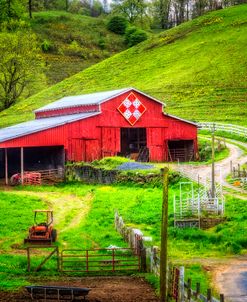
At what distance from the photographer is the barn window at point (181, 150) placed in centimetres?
6022

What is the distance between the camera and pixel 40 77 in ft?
353

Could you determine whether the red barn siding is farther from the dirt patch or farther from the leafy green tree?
the leafy green tree

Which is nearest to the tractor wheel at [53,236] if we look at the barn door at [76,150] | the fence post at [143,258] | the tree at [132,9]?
the fence post at [143,258]

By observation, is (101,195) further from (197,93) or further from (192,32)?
(192,32)

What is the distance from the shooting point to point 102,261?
2627 centimetres

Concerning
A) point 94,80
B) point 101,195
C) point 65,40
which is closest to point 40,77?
point 94,80

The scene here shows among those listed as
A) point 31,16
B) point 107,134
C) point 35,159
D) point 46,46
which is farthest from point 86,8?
point 35,159

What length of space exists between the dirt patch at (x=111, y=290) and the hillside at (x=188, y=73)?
4959 cm

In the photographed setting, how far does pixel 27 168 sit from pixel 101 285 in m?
33.5

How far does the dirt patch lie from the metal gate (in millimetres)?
1102

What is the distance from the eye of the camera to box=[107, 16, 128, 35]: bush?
140875mm

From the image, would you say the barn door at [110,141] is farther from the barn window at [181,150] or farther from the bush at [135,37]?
the bush at [135,37]

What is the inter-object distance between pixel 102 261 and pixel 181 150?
35.8m

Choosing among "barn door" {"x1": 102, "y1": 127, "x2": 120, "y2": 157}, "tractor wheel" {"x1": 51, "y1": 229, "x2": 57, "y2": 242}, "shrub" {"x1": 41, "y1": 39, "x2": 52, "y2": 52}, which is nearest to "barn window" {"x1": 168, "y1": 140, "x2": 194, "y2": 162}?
"barn door" {"x1": 102, "y1": 127, "x2": 120, "y2": 157}
